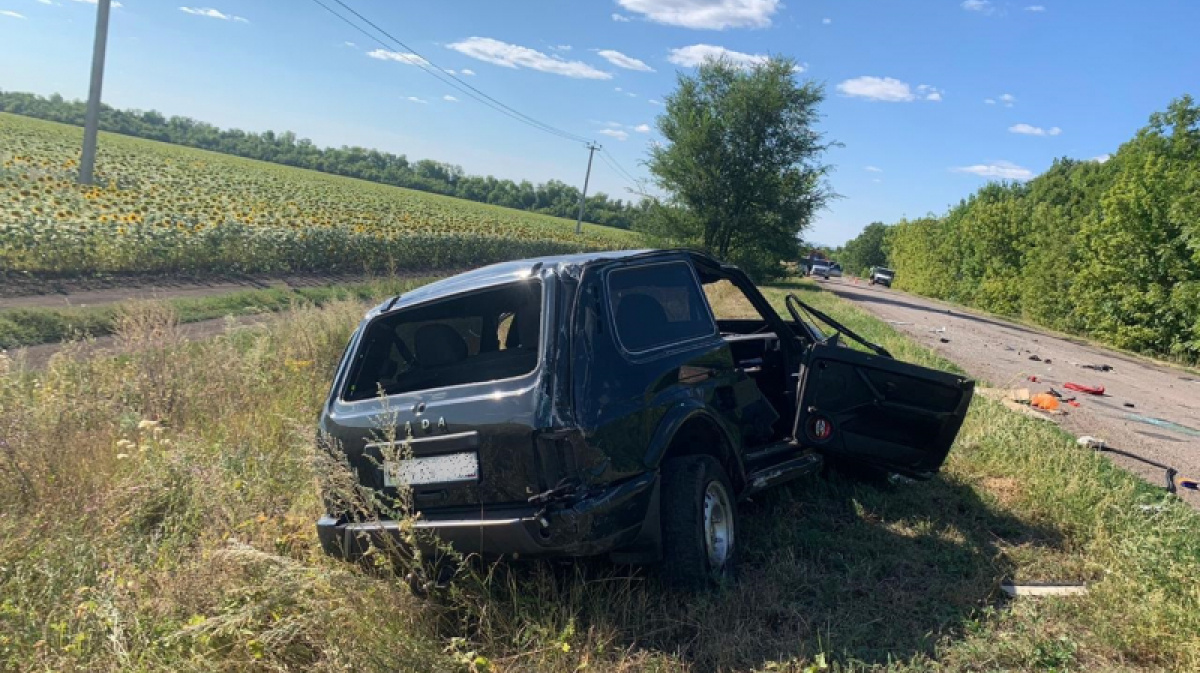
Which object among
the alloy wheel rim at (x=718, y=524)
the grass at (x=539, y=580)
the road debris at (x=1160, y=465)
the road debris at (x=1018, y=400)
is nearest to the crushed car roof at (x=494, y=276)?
the grass at (x=539, y=580)

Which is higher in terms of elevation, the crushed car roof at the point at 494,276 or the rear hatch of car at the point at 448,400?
the crushed car roof at the point at 494,276

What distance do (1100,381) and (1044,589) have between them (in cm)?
999

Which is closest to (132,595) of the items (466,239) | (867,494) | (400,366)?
(400,366)

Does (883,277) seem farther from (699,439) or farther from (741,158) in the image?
(699,439)

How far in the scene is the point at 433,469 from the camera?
3154 millimetres

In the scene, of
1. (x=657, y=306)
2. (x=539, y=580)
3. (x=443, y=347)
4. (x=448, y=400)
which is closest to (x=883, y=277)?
(x=657, y=306)

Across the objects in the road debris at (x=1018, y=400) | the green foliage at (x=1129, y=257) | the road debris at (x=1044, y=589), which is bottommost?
the road debris at (x=1044, y=589)

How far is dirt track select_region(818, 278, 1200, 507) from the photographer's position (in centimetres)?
726

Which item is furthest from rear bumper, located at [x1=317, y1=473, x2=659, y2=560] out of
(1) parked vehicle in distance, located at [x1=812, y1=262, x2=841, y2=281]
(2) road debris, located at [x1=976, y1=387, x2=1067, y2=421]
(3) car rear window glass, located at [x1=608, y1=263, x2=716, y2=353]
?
(1) parked vehicle in distance, located at [x1=812, y1=262, x2=841, y2=281]

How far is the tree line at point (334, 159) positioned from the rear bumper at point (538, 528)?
79.4 m

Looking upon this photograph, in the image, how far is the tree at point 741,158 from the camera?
29953 millimetres

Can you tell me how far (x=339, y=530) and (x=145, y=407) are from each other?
3.55 metres

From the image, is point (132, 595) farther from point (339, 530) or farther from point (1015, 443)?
point (1015, 443)

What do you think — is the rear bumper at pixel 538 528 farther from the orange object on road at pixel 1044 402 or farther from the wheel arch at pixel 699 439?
the orange object on road at pixel 1044 402
